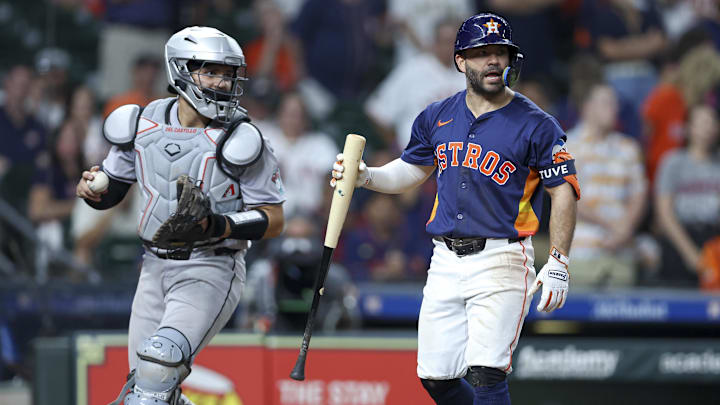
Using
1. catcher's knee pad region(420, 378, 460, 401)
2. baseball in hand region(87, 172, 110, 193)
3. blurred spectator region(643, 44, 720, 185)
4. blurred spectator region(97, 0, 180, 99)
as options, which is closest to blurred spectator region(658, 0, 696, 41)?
blurred spectator region(643, 44, 720, 185)

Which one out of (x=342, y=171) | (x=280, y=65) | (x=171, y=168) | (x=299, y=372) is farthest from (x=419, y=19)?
(x=299, y=372)

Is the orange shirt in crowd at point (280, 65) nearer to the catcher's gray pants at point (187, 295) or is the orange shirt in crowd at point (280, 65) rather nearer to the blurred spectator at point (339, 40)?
the blurred spectator at point (339, 40)

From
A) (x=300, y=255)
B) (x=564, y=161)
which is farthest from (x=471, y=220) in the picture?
(x=300, y=255)

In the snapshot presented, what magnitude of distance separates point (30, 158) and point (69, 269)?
105 centimetres

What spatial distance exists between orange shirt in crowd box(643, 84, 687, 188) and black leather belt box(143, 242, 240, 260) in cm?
460

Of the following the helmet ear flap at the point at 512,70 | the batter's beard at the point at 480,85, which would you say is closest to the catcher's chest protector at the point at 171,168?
the batter's beard at the point at 480,85

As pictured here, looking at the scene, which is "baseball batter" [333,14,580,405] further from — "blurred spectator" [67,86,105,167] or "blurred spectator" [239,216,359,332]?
"blurred spectator" [67,86,105,167]

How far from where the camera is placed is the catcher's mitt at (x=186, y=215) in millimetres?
4141

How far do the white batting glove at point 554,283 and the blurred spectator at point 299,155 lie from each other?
4.10 meters

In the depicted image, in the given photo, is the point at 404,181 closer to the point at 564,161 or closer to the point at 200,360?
the point at 564,161

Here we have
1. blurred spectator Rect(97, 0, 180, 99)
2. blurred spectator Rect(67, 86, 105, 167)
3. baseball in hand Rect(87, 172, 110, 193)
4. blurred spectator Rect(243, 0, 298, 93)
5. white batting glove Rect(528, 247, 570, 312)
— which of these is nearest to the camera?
white batting glove Rect(528, 247, 570, 312)

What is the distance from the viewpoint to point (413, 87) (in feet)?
27.9

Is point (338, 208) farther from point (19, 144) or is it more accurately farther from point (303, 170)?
point (19, 144)

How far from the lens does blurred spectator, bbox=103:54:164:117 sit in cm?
835
